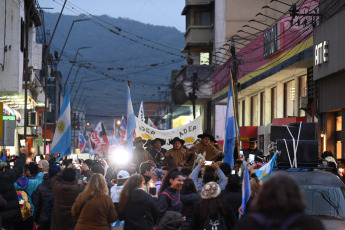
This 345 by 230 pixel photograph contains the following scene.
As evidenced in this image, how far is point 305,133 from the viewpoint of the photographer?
634 inches

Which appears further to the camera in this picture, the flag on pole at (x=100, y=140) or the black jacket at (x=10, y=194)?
the flag on pole at (x=100, y=140)

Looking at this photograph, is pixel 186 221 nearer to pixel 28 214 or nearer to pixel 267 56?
pixel 28 214

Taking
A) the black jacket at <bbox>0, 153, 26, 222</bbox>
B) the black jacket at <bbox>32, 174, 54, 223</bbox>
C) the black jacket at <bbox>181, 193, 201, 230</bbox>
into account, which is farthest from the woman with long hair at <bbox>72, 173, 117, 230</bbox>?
the black jacket at <bbox>32, 174, 54, 223</bbox>

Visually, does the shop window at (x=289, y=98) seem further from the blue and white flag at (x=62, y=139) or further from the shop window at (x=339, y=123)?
the blue and white flag at (x=62, y=139)

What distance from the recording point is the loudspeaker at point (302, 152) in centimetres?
1380

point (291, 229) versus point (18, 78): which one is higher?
point (18, 78)

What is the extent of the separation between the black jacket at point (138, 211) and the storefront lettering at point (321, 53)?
61.7 ft

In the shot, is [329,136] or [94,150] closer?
[329,136]

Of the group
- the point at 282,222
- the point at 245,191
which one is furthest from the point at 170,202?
the point at 282,222

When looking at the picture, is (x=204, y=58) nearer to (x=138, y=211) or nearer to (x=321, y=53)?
(x=321, y=53)

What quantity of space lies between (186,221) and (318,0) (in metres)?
21.9

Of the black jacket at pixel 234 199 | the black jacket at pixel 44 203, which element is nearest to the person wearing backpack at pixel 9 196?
the black jacket at pixel 44 203

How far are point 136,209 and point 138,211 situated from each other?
0.12 ft

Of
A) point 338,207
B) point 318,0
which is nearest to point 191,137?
point 318,0
